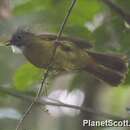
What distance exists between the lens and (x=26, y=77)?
9.02ft

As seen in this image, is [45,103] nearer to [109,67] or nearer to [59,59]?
[59,59]

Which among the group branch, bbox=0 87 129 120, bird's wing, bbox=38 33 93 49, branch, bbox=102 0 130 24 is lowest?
branch, bbox=0 87 129 120

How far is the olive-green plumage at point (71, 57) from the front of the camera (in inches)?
101

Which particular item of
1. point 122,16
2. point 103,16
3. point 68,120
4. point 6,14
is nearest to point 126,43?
point 122,16

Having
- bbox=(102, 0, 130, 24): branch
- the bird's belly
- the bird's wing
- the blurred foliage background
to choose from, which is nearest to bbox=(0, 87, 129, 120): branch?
the blurred foliage background

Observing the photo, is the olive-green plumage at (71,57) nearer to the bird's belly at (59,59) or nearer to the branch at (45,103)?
the bird's belly at (59,59)

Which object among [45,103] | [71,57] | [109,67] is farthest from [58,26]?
[45,103]

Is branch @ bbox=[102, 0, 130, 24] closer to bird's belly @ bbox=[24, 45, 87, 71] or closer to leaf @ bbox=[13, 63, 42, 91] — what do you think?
bird's belly @ bbox=[24, 45, 87, 71]

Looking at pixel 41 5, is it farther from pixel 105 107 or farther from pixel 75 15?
pixel 105 107

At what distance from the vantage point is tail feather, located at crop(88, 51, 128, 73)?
2.64m

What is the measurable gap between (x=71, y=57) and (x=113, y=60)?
8.2 inches

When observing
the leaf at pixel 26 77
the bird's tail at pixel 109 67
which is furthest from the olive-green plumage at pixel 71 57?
the leaf at pixel 26 77

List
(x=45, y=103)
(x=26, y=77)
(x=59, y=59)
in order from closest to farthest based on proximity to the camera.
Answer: (x=45, y=103), (x=59, y=59), (x=26, y=77)

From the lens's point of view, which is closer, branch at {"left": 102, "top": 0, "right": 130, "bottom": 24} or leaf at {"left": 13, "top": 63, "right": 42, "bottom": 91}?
branch at {"left": 102, "top": 0, "right": 130, "bottom": 24}
